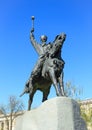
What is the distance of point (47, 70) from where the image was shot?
11844mm

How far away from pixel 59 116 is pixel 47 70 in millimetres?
1704

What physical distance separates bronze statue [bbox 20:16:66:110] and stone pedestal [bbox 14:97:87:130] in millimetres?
539

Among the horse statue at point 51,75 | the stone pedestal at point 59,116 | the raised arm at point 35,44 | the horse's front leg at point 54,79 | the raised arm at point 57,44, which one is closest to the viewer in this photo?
the stone pedestal at point 59,116

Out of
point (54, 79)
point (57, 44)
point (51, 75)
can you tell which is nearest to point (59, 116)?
point (54, 79)

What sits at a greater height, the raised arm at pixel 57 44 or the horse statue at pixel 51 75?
the raised arm at pixel 57 44

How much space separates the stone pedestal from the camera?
10.6 meters

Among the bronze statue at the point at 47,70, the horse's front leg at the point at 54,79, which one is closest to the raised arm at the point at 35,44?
the bronze statue at the point at 47,70

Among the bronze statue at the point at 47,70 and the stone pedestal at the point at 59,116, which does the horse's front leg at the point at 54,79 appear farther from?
the stone pedestal at the point at 59,116

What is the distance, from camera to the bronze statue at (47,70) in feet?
38.3

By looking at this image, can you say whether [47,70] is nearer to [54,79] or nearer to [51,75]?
[51,75]

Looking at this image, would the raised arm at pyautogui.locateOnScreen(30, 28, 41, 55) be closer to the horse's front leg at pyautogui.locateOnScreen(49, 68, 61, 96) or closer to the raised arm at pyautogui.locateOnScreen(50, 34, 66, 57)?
the raised arm at pyautogui.locateOnScreen(50, 34, 66, 57)

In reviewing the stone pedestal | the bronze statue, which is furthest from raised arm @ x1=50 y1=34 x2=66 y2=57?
the stone pedestal

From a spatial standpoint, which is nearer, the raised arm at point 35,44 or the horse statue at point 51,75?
the horse statue at point 51,75

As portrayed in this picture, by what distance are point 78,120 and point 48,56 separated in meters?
2.35
